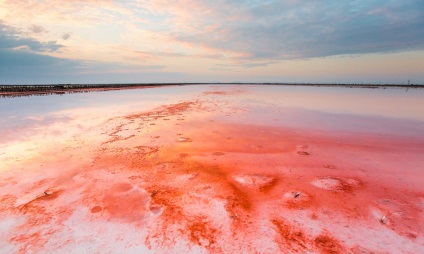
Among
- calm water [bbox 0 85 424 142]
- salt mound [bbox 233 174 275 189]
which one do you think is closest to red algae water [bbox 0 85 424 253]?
salt mound [bbox 233 174 275 189]

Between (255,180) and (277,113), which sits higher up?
(277,113)

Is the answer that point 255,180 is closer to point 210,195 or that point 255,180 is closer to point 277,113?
point 210,195

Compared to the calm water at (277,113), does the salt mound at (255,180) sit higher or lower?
lower

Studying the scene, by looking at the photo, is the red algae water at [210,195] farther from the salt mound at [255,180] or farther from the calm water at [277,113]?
the calm water at [277,113]

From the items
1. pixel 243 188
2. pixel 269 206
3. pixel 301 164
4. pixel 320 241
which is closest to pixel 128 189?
pixel 243 188

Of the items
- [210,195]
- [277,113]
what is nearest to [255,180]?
[210,195]

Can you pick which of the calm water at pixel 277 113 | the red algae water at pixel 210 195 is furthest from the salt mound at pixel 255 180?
the calm water at pixel 277 113

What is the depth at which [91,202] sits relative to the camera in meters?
4.25

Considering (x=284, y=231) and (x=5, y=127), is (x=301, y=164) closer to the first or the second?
(x=284, y=231)

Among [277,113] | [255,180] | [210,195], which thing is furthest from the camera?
[277,113]

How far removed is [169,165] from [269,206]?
2.99 m

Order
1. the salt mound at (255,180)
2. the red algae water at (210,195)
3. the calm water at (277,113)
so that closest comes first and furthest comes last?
the red algae water at (210,195) → the salt mound at (255,180) → the calm water at (277,113)

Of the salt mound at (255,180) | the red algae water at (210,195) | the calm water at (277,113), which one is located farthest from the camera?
the calm water at (277,113)

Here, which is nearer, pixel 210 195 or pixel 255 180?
pixel 210 195
